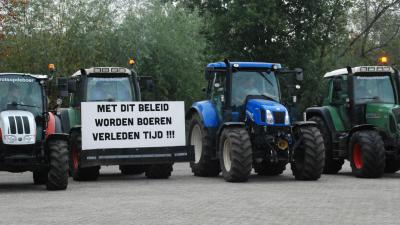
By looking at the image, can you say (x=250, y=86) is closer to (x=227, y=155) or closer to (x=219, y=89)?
(x=219, y=89)

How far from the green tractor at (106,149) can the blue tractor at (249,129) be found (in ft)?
3.09

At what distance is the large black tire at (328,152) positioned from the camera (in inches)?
853

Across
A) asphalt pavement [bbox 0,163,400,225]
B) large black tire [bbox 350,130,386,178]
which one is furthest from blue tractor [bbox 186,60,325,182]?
large black tire [bbox 350,130,386,178]

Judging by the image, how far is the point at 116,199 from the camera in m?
15.1

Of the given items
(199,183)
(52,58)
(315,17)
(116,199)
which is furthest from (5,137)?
(315,17)

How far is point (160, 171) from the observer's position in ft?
66.6

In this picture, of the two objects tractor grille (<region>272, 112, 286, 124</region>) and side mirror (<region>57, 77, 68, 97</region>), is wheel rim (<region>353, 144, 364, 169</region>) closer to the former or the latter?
tractor grille (<region>272, 112, 286, 124</region>)

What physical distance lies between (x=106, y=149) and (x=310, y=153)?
4.41m

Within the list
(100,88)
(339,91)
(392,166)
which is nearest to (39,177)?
(100,88)

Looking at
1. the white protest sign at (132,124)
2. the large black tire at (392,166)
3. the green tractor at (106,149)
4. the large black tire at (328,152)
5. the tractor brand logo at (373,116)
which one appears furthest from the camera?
the large black tire at (328,152)

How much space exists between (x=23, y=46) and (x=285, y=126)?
69.5 feet

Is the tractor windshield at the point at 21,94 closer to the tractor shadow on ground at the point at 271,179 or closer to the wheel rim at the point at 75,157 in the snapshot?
the wheel rim at the point at 75,157

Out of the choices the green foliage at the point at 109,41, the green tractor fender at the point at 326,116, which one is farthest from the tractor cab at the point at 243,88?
the green foliage at the point at 109,41

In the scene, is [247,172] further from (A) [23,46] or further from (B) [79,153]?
(A) [23,46]
